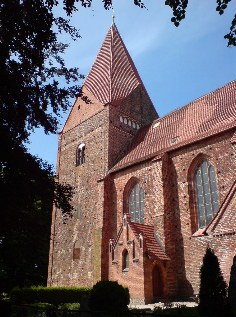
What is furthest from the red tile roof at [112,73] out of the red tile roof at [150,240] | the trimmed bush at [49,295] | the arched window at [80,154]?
the trimmed bush at [49,295]

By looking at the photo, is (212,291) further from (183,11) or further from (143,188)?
(143,188)

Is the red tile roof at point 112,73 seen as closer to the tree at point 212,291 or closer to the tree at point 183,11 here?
the tree at point 212,291

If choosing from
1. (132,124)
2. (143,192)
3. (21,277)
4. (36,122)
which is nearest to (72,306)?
(143,192)

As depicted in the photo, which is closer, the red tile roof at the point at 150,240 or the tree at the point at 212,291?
the tree at the point at 212,291

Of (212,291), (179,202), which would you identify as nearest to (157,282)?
(179,202)

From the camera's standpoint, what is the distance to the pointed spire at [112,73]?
86.7ft

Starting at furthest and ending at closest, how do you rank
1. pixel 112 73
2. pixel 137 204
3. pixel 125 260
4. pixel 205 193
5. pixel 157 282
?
pixel 112 73 → pixel 137 204 → pixel 125 260 → pixel 205 193 → pixel 157 282

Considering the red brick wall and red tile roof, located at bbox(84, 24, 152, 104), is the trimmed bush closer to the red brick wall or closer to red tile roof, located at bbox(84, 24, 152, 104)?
the red brick wall

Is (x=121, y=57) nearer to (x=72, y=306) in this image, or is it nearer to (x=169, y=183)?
(x=169, y=183)

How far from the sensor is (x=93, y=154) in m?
24.1

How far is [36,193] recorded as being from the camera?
28.0 ft

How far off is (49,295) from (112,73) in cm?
1757

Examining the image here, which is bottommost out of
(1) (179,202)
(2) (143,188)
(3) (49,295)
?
(3) (49,295)

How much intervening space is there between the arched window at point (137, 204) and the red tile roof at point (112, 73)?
7.56 metres
